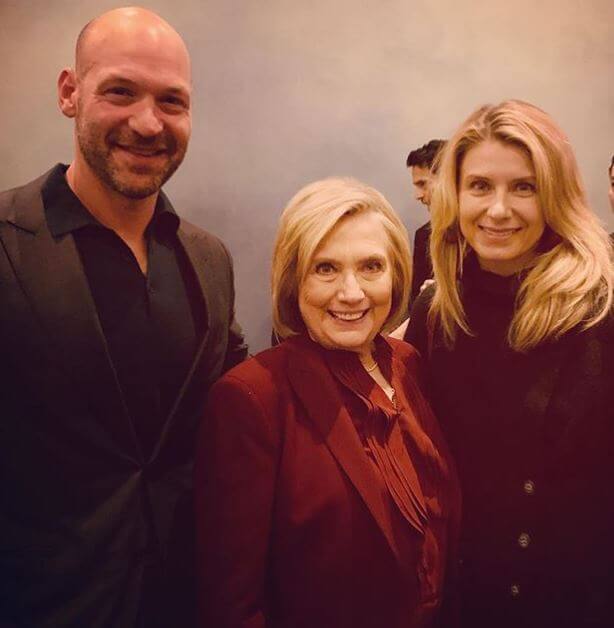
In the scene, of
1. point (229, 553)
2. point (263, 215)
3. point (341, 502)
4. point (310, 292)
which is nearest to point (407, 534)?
point (341, 502)

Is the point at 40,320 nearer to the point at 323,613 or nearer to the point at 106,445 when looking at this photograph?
the point at 106,445

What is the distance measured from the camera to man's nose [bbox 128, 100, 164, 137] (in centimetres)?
136

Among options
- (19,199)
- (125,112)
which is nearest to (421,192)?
(125,112)

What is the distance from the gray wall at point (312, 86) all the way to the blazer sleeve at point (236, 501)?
8.69 feet

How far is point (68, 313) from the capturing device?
1.29 metres

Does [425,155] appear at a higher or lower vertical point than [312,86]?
lower

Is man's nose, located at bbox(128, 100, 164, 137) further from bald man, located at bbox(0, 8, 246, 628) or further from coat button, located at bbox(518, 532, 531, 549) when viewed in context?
coat button, located at bbox(518, 532, 531, 549)

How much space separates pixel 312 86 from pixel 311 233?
2.81 meters

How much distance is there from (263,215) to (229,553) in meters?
2.80

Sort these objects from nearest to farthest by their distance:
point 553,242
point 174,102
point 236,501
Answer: point 236,501 → point 174,102 → point 553,242

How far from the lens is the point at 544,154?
4.83ft

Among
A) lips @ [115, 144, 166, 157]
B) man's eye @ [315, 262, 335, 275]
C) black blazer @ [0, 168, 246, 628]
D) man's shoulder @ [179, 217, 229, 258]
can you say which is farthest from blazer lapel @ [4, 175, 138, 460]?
man's eye @ [315, 262, 335, 275]

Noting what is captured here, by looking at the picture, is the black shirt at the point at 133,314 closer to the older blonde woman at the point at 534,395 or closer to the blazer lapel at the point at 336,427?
the blazer lapel at the point at 336,427

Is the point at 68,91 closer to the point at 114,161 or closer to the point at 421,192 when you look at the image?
the point at 114,161
